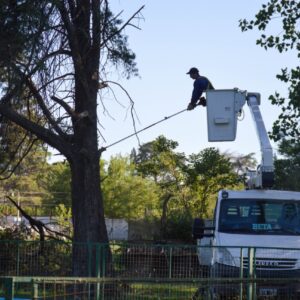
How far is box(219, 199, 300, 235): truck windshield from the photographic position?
14938 mm

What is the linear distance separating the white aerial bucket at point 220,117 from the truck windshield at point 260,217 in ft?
5.20

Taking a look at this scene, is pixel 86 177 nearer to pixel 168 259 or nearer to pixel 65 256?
pixel 65 256

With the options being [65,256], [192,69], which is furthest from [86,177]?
[192,69]

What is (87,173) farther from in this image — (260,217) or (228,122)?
(260,217)

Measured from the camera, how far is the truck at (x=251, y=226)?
1367 centimetres

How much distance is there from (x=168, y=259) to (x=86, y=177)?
4403mm

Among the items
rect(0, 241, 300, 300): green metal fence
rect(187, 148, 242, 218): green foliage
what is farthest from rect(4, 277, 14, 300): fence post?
rect(187, 148, 242, 218): green foliage

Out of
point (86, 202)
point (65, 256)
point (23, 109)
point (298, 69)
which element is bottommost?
point (65, 256)

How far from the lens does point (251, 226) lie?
15.0 metres

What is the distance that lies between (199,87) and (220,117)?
874 mm

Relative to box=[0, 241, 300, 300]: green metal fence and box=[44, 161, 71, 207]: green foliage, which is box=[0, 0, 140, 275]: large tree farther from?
box=[44, 161, 71, 207]: green foliage

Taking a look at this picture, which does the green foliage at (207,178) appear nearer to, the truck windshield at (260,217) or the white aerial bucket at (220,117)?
the white aerial bucket at (220,117)

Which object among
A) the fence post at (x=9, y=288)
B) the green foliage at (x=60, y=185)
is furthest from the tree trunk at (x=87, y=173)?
the green foliage at (x=60, y=185)

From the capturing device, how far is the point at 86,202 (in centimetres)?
1769
